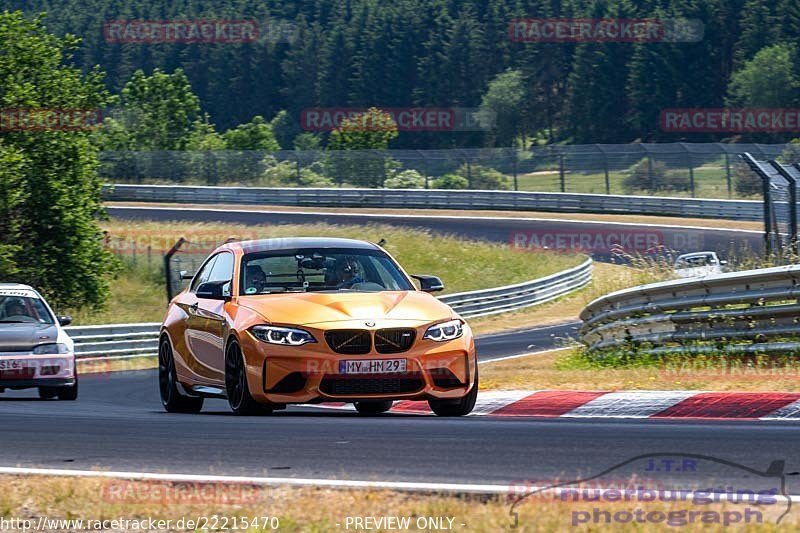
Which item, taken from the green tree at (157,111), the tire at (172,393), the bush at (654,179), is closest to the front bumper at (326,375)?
the tire at (172,393)

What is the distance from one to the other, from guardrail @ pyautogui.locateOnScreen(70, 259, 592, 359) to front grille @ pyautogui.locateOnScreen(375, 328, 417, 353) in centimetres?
1672

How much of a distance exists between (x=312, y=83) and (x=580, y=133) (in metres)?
39.4

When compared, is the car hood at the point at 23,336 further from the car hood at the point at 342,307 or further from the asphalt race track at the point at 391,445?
the car hood at the point at 342,307

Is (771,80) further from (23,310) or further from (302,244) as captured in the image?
(302,244)

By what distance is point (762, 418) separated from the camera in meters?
8.84

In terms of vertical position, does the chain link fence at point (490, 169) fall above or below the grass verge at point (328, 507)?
below

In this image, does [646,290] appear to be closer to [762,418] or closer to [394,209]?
[762,418]

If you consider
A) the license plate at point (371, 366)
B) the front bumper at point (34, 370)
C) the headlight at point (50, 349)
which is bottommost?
the front bumper at point (34, 370)

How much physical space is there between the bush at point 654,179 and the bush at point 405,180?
11311mm

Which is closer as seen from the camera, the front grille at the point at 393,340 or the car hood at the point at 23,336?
the front grille at the point at 393,340

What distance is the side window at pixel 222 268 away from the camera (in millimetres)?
10773

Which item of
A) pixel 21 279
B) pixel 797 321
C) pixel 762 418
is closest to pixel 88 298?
pixel 21 279

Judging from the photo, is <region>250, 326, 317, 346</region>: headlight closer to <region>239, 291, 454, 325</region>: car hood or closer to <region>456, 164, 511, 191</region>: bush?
<region>239, 291, 454, 325</region>: car hood

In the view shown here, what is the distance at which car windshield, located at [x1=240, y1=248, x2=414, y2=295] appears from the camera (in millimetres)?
10391
